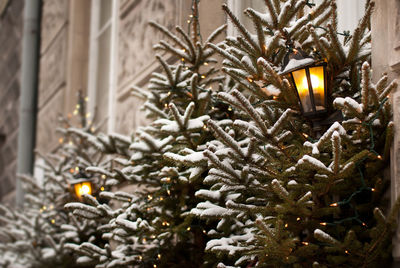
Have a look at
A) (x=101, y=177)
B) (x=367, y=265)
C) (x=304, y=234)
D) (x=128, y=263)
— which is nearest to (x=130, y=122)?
(x=101, y=177)

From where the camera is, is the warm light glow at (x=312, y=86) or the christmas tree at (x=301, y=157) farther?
the warm light glow at (x=312, y=86)

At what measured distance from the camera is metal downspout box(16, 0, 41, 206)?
33.8ft

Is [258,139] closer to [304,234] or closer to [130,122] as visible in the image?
[304,234]

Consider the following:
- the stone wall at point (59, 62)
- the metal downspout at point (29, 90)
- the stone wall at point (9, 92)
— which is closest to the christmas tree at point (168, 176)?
the stone wall at point (59, 62)

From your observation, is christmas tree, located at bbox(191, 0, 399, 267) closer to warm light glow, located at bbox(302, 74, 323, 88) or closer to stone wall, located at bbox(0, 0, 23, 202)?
warm light glow, located at bbox(302, 74, 323, 88)

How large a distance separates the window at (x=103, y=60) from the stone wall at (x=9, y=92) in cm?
352

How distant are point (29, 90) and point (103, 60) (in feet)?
7.95

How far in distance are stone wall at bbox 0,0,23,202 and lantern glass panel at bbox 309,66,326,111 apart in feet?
28.5

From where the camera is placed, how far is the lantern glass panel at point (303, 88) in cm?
377

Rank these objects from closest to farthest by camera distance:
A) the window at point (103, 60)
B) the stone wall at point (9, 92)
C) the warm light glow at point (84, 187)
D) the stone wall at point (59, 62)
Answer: the warm light glow at point (84, 187) < the window at point (103, 60) < the stone wall at point (59, 62) < the stone wall at point (9, 92)

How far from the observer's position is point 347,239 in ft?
11.2

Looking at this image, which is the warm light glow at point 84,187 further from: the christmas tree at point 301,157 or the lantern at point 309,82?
the lantern at point 309,82

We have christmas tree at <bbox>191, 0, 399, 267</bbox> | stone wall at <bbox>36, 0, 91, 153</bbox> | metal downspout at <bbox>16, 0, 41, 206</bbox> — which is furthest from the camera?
metal downspout at <bbox>16, 0, 41, 206</bbox>

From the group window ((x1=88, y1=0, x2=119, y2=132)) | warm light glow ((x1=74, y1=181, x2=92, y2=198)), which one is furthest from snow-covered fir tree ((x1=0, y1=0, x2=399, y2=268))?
window ((x1=88, y1=0, x2=119, y2=132))
